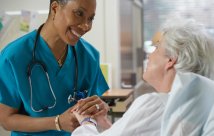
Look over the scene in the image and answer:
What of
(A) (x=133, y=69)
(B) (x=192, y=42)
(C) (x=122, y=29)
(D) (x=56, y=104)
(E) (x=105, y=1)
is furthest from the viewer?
(A) (x=133, y=69)

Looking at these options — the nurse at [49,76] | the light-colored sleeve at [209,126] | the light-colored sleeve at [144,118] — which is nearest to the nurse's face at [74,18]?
the nurse at [49,76]

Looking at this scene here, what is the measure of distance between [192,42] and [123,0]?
9.37ft

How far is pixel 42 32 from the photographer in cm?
143

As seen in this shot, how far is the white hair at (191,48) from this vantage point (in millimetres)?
1157

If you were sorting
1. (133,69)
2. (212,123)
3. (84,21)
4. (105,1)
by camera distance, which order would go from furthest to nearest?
1. (133,69)
2. (105,1)
3. (84,21)
4. (212,123)

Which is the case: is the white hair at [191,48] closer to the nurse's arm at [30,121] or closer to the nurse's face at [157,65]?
the nurse's face at [157,65]

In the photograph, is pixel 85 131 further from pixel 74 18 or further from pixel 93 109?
pixel 74 18

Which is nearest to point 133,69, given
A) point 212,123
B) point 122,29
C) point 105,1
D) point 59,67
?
point 122,29

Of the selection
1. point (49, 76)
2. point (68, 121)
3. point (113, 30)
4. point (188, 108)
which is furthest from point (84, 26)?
point (113, 30)

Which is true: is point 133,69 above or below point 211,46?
below

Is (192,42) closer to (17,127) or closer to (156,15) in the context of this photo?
(17,127)

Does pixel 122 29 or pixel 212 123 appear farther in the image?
pixel 122 29

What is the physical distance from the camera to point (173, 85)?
43.1 inches

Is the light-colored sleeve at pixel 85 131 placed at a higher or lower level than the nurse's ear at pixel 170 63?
lower
